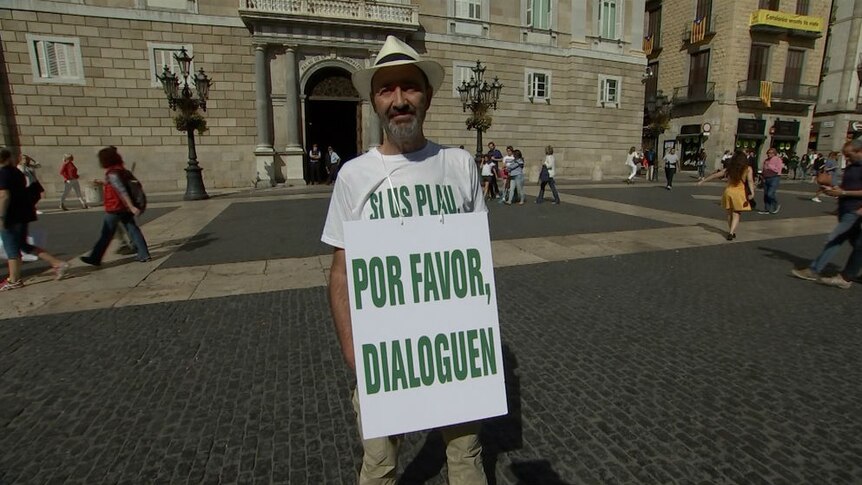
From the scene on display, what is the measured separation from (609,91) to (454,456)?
1082 inches

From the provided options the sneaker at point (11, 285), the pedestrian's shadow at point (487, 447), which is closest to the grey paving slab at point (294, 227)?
the sneaker at point (11, 285)

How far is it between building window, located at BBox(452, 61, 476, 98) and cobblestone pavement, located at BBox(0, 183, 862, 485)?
737 inches

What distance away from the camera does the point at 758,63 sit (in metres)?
31.2

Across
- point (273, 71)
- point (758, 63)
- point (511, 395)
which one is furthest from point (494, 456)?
point (758, 63)

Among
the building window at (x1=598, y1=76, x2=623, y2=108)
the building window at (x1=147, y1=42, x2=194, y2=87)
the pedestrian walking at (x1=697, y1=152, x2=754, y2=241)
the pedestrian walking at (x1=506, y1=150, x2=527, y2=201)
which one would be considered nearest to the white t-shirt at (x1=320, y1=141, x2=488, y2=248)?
the pedestrian walking at (x1=697, y1=152, x2=754, y2=241)

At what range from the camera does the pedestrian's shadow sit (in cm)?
229

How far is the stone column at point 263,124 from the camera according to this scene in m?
18.5

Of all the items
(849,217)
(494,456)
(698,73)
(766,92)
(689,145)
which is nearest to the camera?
(494,456)

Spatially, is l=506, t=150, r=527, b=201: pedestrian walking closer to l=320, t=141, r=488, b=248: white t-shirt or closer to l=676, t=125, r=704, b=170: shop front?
l=320, t=141, r=488, b=248: white t-shirt

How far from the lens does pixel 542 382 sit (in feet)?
10.3

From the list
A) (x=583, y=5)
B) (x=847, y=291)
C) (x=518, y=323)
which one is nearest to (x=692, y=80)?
(x=583, y=5)

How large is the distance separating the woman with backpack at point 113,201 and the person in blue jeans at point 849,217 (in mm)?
9436

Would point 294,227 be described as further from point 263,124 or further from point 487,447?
point 263,124

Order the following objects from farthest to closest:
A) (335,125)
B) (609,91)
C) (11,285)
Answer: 1. (609,91)
2. (335,125)
3. (11,285)
